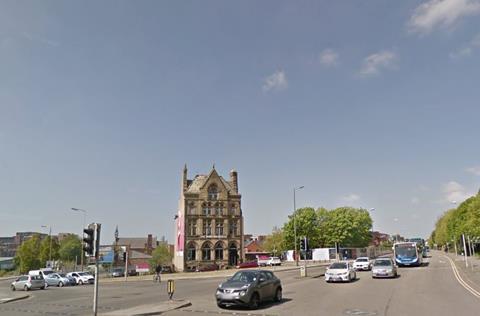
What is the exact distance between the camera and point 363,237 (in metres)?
104

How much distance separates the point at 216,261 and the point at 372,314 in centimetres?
6576

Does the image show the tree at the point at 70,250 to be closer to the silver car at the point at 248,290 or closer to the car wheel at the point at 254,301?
the silver car at the point at 248,290

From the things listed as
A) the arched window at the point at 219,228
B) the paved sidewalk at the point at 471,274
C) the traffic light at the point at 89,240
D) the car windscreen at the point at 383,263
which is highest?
the arched window at the point at 219,228

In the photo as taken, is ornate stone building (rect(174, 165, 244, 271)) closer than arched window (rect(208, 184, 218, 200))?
Yes

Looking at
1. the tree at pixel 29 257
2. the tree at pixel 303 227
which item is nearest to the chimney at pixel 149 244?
the tree at pixel 29 257

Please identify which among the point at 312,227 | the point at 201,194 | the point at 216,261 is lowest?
the point at 216,261

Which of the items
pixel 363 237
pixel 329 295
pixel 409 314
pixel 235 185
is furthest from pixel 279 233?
pixel 409 314

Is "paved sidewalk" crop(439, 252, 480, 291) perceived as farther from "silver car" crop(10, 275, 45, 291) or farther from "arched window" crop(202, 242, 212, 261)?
"arched window" crop(202, 242, 212, 261)

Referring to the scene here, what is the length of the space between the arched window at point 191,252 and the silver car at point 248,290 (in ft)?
198

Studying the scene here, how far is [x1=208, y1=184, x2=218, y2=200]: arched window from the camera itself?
82688 mm

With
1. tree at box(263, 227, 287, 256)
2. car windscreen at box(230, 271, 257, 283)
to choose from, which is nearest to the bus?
car windscreen at box(230, 271, 257, 283)

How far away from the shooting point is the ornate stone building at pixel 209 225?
7900 cm

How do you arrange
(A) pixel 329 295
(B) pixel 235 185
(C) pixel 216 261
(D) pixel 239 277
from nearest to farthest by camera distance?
(D) pixel 239 277 → (A) pixel 329 295 → (C) pixel 216 261 → (B) pixel 235 185

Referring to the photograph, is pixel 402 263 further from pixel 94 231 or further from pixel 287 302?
pixel 94 231
